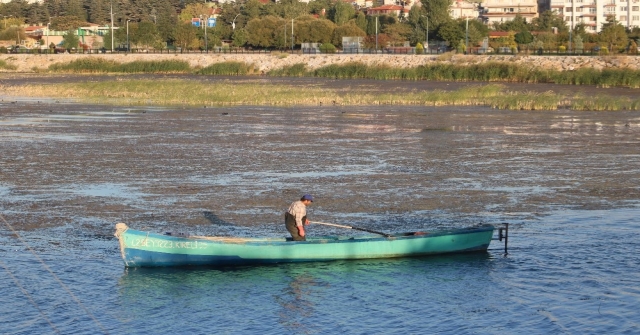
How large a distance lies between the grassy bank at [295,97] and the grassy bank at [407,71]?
9753 millimetres

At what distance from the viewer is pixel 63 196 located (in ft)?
98.4

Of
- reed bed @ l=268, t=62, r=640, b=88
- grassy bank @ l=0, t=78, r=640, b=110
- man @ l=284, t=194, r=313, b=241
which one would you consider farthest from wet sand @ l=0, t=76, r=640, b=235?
reed bed @ l=268, t=62, r=640, b=88

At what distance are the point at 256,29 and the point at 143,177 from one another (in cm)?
12393

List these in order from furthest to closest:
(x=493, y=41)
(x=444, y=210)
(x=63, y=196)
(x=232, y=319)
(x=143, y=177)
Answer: (x=493, y=41) < (x=143, y=177) < (x=63, y=196) < (x=444, y=210) < (x=232, y=319)

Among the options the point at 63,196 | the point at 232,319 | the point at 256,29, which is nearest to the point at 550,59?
the point at 256,29

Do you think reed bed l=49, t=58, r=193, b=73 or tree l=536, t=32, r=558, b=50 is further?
tree l=536, t=32, r=558, b=50

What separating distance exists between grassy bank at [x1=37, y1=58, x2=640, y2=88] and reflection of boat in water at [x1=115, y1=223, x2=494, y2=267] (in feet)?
209

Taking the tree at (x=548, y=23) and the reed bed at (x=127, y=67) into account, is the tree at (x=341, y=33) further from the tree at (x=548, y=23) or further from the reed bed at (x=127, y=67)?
the tree at (x=548, y=23)

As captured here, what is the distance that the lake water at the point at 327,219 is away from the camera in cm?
1895

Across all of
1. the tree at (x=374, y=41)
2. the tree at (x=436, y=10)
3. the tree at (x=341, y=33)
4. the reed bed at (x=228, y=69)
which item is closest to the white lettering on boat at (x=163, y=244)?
the reed bed at (x=228, y=69)

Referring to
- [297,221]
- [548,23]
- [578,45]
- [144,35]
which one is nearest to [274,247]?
[297,221]

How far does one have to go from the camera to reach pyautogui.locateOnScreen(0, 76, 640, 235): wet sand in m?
27.8

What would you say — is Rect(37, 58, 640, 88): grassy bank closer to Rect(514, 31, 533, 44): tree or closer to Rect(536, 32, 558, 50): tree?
Rect(536, 32, 558, 50): tree

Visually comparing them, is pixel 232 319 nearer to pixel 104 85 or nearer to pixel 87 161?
pixel 87 161
